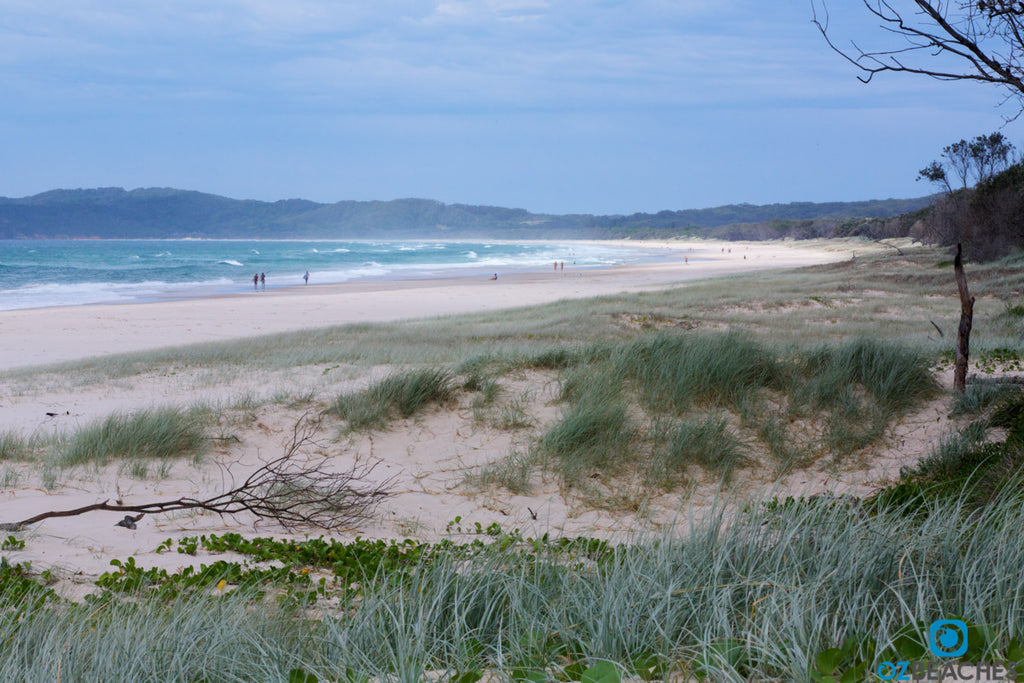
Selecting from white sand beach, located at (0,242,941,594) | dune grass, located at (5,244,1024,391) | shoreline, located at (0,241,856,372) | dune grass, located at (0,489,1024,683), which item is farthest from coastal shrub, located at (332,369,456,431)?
shoreline, located at (0,241,856,372)

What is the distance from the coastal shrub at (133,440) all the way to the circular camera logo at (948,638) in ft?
19.5

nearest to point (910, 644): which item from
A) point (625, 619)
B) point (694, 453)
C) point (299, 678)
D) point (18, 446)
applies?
point (625, 619)

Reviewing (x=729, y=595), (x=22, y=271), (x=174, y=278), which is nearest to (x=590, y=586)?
(x=729, y=595)

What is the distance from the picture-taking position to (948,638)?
205 cm

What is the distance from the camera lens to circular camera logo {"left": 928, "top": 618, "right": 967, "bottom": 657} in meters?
2.02

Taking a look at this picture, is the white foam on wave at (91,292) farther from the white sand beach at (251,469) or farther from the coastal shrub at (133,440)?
the coastal shrub at (133,440)

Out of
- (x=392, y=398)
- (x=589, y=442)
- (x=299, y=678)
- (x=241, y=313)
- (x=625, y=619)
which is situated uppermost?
(x=625, y=619)

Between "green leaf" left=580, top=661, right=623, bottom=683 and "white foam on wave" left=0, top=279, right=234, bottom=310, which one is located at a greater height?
"green leaf" left=580, top=661, right=623, bottom=683

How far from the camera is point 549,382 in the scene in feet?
26.6

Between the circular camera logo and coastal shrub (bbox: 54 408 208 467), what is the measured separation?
5.94 meters

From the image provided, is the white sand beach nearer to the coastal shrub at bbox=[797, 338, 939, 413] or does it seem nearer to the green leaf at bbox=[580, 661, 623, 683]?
the coastal shrub at bbox=[797, 338, 939, 413]

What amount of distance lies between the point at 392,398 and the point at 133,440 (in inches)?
93.5

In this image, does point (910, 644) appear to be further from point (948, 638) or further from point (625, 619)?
point (625, 619)

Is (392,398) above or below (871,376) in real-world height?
below
